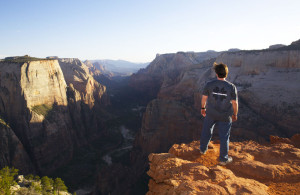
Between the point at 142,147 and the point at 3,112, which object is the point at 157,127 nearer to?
the point at 142,147

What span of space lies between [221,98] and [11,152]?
3690 centimetres

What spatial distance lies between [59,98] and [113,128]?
1992cm

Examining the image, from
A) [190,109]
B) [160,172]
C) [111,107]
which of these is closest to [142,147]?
[190,109]

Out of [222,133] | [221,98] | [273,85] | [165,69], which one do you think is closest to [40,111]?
[222,133]

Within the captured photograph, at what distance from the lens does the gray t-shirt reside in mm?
6145

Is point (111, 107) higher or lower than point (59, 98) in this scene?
lower

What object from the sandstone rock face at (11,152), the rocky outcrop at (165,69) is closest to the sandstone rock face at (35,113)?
the sandstone rock face at (11,152)

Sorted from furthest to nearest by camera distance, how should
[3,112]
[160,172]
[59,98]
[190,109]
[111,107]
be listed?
[111,107] < [59,98] < [190,109] < [3,112] < [160,172]

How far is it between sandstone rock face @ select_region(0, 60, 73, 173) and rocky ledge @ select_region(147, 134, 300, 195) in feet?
123

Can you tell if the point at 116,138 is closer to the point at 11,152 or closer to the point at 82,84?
the point at 82,84

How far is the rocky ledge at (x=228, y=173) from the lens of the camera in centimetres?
484

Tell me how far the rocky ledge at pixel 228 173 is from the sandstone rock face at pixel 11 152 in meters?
33.7

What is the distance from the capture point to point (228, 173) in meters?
5.66

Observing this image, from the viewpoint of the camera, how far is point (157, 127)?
Result: 39.3 metres
